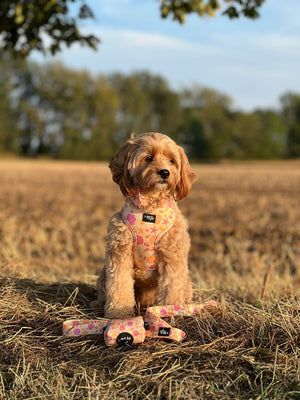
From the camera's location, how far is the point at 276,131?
74812mm

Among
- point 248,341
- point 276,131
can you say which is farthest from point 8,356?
point 276,131

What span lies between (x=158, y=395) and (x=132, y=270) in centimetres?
125

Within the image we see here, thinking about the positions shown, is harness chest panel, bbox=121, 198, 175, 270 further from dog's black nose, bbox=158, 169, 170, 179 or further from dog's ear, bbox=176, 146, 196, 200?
dog's black nose, bbox=158, 169, 170, 179

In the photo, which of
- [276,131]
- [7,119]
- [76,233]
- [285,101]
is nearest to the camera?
[76,233]

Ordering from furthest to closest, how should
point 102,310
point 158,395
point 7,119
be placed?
point 7,119 < point 102,310 < point 158,395

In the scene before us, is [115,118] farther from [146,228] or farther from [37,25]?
[146,228]

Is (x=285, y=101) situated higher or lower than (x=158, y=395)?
higher

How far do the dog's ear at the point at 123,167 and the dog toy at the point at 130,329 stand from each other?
967 mm

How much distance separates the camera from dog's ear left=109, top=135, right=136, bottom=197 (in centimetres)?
341

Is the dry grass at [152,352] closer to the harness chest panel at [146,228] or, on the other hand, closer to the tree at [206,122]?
the harness chest panel at [146,228]

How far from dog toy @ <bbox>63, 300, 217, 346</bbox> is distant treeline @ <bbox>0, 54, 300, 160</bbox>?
169 feet

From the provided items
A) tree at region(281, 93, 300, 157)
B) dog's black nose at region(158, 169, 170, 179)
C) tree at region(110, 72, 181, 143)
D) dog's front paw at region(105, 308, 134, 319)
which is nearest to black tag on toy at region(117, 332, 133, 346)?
dog's front paw at region(105, 308, 134, 319)

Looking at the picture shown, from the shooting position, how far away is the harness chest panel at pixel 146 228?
11.4ft

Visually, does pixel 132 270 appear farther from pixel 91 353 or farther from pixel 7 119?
pixel 7 119
